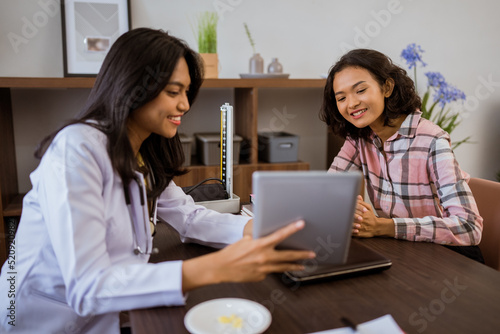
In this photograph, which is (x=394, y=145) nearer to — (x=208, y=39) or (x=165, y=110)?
(x=165, y=110)

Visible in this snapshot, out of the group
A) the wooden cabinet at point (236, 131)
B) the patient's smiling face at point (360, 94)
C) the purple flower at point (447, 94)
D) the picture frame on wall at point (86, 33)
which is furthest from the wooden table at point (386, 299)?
the purple flower at point (447, 94)

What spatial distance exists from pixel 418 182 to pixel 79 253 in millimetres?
1230

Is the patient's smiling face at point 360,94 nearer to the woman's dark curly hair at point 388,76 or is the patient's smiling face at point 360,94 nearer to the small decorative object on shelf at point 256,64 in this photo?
the woman's dark curly hair at point 388,76

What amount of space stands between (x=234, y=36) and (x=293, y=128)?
756 millimetres

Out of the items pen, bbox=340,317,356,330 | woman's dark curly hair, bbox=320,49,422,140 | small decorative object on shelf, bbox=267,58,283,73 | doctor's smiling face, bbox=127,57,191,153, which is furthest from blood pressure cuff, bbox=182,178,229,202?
small decorative object on shelf, bbox=267,58,283,73

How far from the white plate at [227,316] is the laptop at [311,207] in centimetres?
14

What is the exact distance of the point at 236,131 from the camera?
2984mm

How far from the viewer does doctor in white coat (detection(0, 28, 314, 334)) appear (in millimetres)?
932

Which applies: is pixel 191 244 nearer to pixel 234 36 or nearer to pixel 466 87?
pixel 234 36

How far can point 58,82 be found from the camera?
2.35 metres

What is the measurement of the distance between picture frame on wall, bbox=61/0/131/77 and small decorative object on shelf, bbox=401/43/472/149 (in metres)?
1.89

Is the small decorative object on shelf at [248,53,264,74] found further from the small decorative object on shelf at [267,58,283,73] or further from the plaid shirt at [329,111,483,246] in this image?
the plaid shirt at [329,111,483,246]

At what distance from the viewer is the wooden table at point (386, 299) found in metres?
0.89

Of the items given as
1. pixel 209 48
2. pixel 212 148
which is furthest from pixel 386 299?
pixel 209 48
